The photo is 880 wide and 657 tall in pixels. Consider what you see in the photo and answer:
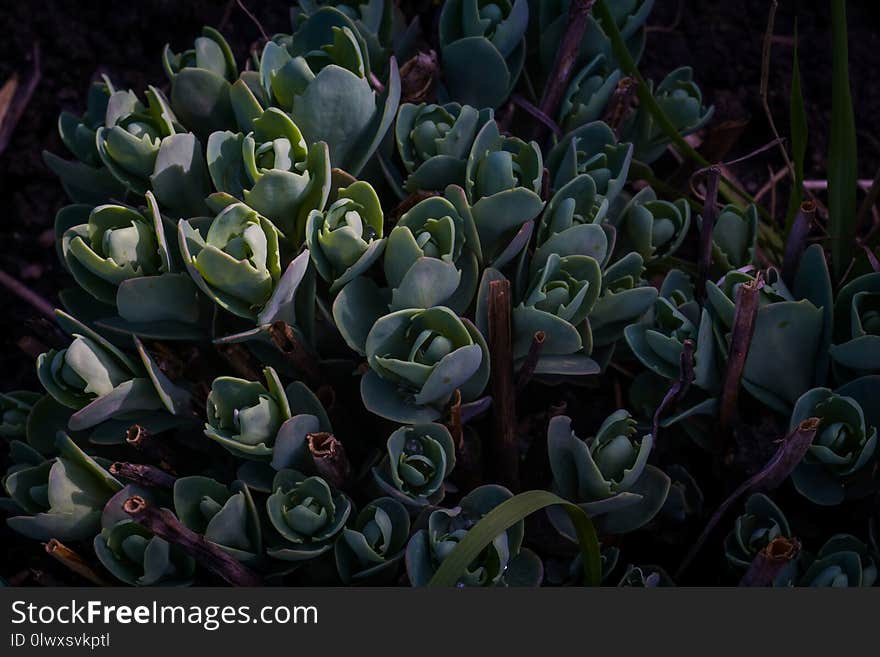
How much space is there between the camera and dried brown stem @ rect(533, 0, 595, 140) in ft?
4.14

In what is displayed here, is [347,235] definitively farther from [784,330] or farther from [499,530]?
[784,330]

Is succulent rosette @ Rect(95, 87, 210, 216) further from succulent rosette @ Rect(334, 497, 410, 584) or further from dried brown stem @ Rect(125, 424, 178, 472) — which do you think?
succulent rosette @ Rect(334, 497, 410, 584)

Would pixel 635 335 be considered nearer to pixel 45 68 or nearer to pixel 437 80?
pixel 437 80

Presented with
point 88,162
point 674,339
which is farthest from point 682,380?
point 88,162

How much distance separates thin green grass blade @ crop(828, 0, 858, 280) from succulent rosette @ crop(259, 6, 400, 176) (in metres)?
0.55

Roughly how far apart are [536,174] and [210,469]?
55 cm

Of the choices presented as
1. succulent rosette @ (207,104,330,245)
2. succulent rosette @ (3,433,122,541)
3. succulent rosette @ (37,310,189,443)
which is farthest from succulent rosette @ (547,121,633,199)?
succulent rosette @ (3,433,122,541)

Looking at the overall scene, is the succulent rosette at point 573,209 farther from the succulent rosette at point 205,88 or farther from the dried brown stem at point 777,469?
the succulent rosette at point 205,88

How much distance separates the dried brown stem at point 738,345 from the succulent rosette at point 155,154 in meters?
0.66

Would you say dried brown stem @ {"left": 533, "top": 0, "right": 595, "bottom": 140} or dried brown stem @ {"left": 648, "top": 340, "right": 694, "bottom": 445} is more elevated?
dried brown stem @ {"left": 533, "top": 0, "right": 595, "bottom": 140}

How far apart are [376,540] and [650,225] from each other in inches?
20.8

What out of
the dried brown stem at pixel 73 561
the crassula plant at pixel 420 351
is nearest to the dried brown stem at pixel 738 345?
the crassula plant at pixel 420 351

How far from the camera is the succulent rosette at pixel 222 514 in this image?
104 centimetres

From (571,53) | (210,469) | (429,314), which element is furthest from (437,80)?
(210,469)
